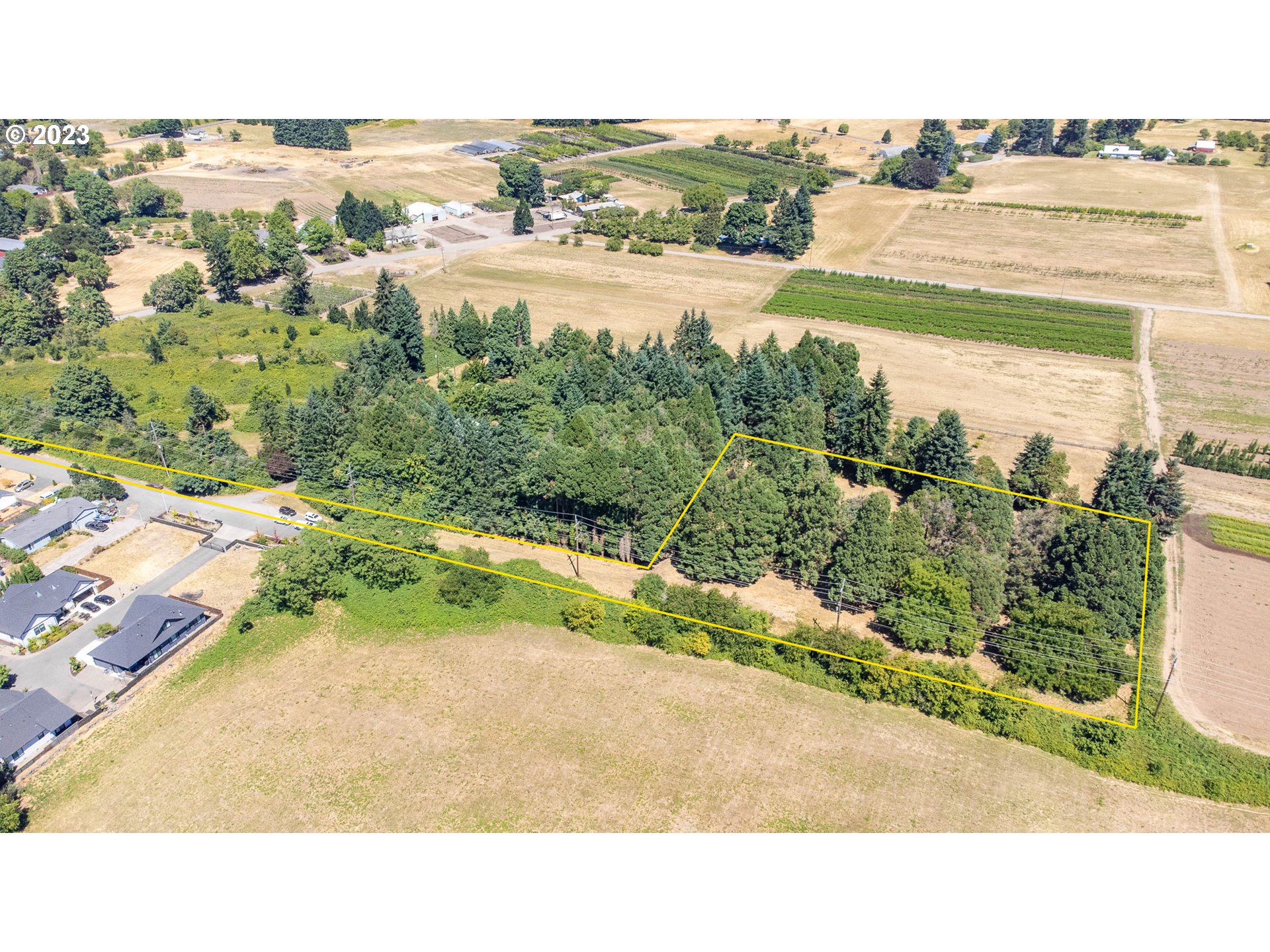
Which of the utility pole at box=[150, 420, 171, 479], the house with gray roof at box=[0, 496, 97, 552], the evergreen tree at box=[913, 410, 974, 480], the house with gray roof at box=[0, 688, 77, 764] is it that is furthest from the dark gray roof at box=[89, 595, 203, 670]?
the evergreen tree at box=[913, 410, 974, 480]

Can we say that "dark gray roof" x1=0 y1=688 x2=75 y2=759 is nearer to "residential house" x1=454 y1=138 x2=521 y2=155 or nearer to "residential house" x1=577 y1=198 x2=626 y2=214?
"residential house" x1=577 y1=198 x2=626 y2=214

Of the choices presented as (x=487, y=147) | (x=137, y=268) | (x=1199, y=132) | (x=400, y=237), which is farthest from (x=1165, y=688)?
(x=487, y=147)

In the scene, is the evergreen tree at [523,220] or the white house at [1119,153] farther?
the white house at [1119,153]

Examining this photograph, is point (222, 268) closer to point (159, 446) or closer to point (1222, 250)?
point (159, 446)

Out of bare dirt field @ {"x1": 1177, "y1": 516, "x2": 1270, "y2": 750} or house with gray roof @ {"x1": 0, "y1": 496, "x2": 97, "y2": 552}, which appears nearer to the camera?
bare dirt field @ {"x1": 1177, "y1": 516, "x2": 1270, "y2": 750}

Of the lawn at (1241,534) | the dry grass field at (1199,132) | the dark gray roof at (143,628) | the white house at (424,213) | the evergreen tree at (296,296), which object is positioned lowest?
the lawn at (1241,534)

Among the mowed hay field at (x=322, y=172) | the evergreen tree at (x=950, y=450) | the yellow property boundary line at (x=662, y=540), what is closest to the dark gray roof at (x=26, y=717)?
the yellow property boundary line at (x=662, y=540)

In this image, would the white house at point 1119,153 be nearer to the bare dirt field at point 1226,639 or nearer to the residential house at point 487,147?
the residential house at point 487,147
